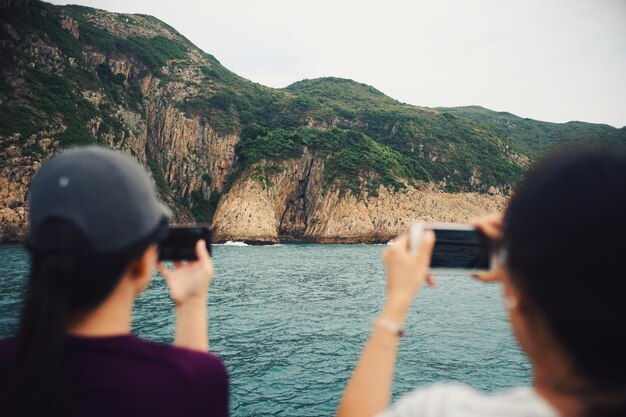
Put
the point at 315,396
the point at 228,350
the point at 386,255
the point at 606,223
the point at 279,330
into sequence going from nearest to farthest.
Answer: the point at 606,223 → the point at 386,255 → the point at 315,396 → the point at 228,350 → the point at 279,330

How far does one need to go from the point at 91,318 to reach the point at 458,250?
4.21 feet

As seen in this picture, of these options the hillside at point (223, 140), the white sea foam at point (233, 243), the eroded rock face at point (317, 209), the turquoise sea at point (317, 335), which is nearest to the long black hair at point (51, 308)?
the turquoise sea at point (317, 335)


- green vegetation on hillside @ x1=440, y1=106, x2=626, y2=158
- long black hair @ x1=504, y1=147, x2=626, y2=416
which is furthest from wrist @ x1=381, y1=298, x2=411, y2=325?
green vegetation on hillside @ x1=440, y1=106, x2=626, y2=158

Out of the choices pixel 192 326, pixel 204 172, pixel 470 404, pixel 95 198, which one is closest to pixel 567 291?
pixel 470 404

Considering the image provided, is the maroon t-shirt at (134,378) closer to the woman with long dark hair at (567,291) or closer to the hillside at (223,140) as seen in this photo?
the woman with long dark hair at (567,291)

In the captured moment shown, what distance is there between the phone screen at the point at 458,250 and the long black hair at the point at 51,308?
1.10 meters

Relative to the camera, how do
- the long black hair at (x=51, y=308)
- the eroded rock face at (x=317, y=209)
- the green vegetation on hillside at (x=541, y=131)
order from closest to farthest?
1. the long black hair at (x=51, y=308)
2. the eroded rock face at (x=317, y=209)
3. the green vegetation on hillside at (x=541, y=131)

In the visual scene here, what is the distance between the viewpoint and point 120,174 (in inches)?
46.3

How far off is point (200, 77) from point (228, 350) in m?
93.7

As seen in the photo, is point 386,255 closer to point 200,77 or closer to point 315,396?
point 315,396

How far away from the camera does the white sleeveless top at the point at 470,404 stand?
79 cm

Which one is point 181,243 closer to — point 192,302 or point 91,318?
point 192,302

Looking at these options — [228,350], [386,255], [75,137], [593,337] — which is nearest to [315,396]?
[228,350]

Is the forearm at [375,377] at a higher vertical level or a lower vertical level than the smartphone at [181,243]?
lower
